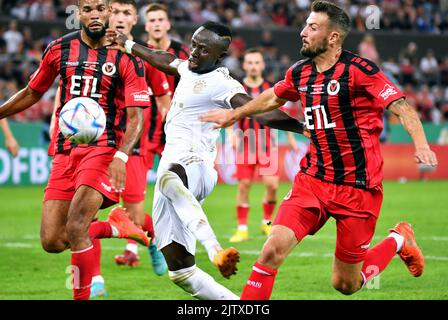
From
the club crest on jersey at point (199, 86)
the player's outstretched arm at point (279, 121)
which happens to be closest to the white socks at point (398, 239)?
the player's outstretched arm at point (279, 121)

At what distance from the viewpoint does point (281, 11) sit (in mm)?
31688

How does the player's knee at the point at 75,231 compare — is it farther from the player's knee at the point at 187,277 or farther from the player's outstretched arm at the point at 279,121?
the player's outstretched arm at the point at 279,121

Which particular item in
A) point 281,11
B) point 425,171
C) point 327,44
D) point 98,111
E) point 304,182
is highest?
point 281,11

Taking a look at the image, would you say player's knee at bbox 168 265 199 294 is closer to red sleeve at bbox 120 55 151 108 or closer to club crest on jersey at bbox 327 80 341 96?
red sleeve at bbox 120 55 151 108

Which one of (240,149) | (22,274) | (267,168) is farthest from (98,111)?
(240,149)

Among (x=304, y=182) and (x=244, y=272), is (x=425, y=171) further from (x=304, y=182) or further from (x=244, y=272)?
(x=304, y=182)

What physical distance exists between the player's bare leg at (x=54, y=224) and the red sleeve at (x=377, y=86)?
9.59ft

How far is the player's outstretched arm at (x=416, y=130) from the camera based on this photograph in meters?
6.14

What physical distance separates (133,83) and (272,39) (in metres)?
22.7

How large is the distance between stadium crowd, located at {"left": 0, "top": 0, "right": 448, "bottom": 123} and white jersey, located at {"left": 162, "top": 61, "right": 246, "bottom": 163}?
1545cm

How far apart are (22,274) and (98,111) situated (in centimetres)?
325

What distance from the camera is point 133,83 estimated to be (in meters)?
7.87

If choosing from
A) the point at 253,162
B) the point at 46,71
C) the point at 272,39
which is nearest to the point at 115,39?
the point at 46,71

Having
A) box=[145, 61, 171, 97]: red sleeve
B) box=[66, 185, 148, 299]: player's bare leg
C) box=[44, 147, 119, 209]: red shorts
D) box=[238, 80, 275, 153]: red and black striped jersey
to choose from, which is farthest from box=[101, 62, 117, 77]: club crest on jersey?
box=[238, 80, 275, 153]: red and black striped jersey
